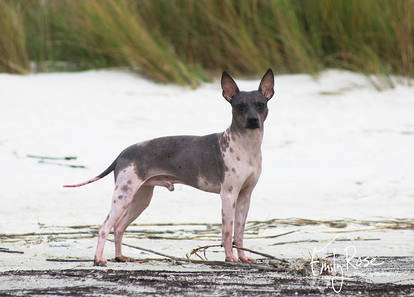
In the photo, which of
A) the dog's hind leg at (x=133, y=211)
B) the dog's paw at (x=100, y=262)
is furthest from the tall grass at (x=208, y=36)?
the dog's paw at (x=100, y=262)

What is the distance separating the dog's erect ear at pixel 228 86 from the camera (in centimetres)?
531

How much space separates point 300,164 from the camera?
847cm

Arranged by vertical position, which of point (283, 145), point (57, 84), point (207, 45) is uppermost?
point (207, 45)

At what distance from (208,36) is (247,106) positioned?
578 centimetres

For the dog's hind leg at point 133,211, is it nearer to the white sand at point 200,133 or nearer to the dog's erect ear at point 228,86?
the white sand at point 200,133

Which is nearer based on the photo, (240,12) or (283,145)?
(283,145)

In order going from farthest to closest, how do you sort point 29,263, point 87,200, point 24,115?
point 24,115 < point 87,200 < point 29,263

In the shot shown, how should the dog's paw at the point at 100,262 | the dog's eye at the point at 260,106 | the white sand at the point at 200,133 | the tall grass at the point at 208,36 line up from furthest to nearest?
1. the tall grass at the point at 208,36
2. the white sand at the point at 200,133
3. the dog's eye at the point at 260,106
4. the dog's paw at the point at 100,262

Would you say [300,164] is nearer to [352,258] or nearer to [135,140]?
[135,140]

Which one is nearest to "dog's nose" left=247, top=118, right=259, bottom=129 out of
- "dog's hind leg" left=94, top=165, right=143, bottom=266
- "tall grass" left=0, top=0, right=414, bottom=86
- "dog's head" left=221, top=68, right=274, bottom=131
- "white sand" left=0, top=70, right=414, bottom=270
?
"dog's head" left=221, top=68, right=274, bottom=131

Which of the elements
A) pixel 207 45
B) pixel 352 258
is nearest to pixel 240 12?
pixel 207 45

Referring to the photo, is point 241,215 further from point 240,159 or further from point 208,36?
point 208,36

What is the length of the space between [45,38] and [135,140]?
286 centimetres

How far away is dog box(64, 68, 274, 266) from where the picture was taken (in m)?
5.20
